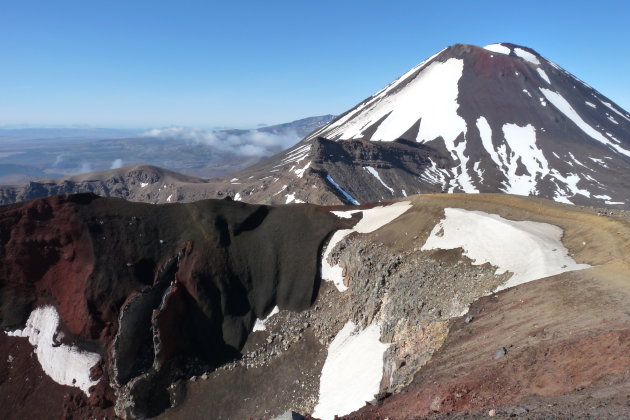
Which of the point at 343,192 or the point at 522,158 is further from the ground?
the point at 522,158

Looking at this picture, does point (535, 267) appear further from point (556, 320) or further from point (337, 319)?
point (337, 319)

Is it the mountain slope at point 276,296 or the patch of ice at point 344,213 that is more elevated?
the patch of ice at point 344,213

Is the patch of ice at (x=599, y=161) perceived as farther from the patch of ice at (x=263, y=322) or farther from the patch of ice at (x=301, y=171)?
the patch of ice at (x=263, y=322)

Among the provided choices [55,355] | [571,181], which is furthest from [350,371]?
[571,181]

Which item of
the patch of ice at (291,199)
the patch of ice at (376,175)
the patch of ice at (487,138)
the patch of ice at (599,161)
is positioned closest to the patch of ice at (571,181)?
the patch of ice at (599,161)

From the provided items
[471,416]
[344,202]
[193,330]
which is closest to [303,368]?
[193,330]

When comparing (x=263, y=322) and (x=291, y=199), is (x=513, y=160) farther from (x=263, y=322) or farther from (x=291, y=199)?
(x=263, y=322)
